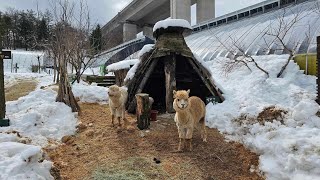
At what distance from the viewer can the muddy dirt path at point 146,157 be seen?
4.86m

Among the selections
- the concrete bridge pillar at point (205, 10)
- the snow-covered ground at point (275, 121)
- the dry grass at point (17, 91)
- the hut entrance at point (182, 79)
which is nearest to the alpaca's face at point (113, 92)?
the snow-covered ground at point (275, 121)

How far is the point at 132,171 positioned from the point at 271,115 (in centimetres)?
399

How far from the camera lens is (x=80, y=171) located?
16.1ft

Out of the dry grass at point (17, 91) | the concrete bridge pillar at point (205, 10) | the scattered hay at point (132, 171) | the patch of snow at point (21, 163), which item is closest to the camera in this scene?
the patch of snow at point (21, 163)

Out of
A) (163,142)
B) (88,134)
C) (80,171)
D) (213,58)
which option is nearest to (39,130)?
(88,134)

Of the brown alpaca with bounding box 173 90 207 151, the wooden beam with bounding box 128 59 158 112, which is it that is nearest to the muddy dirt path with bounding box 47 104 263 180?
the brown alpaca with bounding box 173 90 207 151

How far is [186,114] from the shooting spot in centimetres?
569

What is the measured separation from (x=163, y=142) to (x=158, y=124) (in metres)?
1.45

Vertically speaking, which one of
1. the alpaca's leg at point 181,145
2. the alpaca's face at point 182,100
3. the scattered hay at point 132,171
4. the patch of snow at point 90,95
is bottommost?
the scattered hay at point 132,171

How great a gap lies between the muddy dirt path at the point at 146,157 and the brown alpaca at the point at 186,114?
37cm

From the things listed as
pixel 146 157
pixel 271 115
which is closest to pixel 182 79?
pixel 271 115

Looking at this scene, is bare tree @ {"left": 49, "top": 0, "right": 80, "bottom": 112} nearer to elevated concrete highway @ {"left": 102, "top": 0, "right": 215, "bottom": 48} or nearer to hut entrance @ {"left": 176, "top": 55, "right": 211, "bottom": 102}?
hut entrance @ {"left": 176, "top": 55, "right": 211, "bottom": 102}

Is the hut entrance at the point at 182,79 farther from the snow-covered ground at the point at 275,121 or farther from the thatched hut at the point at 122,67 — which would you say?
the thatched hut at the point at 122,67

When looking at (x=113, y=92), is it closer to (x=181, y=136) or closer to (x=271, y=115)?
(x=181, y=136)
